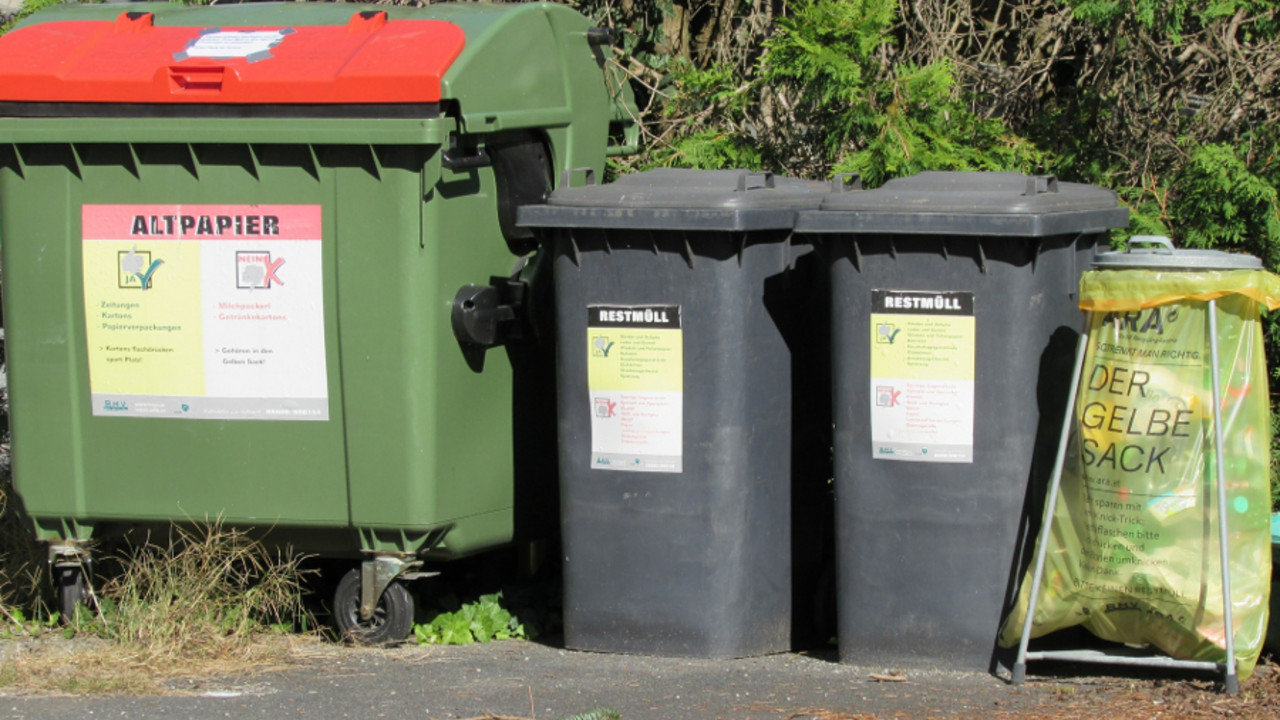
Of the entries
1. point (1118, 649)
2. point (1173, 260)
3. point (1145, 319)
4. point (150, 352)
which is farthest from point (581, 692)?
point (1173, 260)

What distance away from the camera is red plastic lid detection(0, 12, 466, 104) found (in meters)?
4.34

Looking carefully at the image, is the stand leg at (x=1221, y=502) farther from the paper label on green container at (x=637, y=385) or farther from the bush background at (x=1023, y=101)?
the bush background at (x=1023, y=101)

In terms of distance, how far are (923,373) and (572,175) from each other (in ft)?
4.44

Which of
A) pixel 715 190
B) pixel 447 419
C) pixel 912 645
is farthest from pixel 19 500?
pixel 912 645

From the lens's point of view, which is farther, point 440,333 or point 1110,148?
point 1110,148

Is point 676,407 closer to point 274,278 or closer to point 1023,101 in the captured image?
point 274,278

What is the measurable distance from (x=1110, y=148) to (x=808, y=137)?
1249 mm

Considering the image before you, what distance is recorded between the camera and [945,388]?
404cm

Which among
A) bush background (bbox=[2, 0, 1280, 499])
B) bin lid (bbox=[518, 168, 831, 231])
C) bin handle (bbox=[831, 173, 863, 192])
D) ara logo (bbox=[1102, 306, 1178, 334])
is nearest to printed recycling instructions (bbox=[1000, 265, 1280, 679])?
ara logo (bbox=[1102, 306, 1178, 334])

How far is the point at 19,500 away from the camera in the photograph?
474 centimetres

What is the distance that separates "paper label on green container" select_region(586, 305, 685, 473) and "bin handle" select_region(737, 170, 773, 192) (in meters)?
0.43

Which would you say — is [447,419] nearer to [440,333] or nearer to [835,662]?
[440,333]

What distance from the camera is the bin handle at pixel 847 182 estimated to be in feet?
14.4

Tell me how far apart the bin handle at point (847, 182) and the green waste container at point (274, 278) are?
106cm
